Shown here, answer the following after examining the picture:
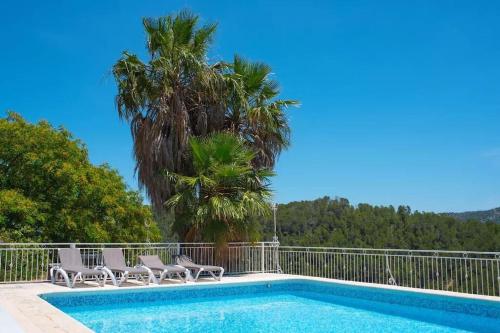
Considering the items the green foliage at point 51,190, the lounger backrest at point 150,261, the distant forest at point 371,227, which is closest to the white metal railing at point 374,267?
the lounger backrest at point 150,261

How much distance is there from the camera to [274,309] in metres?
9.19

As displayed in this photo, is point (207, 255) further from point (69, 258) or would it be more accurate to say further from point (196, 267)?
point (69, 258)

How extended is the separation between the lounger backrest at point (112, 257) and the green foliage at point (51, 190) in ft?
25.3

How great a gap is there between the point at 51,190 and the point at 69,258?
928 cm

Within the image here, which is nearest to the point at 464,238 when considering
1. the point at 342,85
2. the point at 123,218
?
the point at 342,85

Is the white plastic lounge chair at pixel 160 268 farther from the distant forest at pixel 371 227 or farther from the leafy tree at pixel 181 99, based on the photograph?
the distant forest at pixel 371 227

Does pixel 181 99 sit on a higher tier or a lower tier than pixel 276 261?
higher

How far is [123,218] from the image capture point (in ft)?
64.6

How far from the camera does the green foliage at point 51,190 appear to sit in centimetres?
1725

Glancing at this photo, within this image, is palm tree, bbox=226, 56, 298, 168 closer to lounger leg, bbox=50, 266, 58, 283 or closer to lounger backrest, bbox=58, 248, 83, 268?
lounger backrest, bbox=58, 248, 83, 268

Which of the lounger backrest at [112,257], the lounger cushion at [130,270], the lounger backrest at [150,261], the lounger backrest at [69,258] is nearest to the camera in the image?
the lounger backrest at [69,258]

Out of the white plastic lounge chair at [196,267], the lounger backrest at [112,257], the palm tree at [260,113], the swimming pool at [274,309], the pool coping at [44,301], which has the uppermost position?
the palm tree at [260,113]

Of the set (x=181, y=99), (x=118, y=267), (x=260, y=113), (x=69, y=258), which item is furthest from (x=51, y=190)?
(x=260, y=113)

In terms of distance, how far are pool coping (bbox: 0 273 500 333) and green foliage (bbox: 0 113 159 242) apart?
8.15 meters
